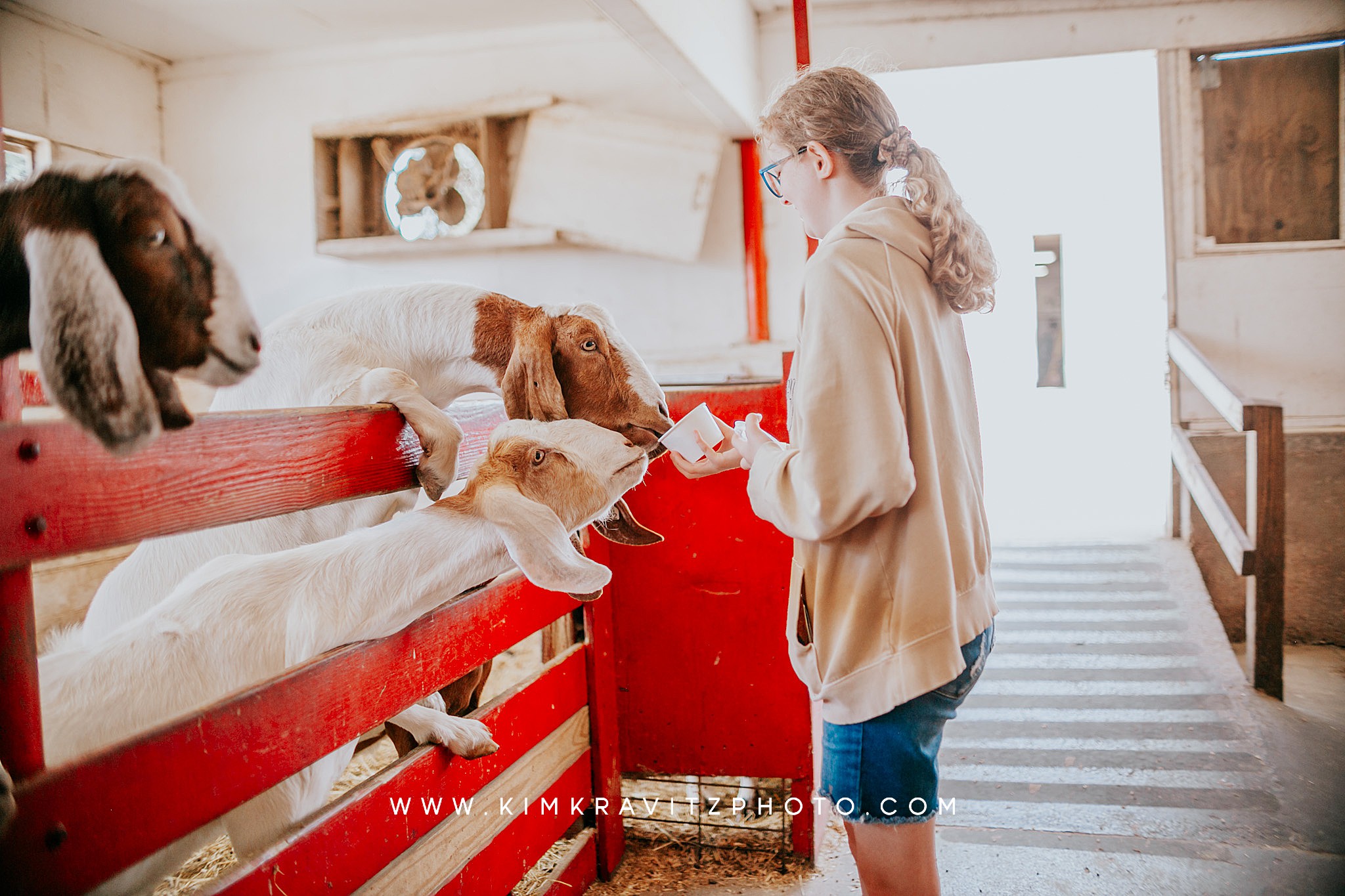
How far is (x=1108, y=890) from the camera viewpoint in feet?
7.81

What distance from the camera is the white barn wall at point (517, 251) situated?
4461 millimetres

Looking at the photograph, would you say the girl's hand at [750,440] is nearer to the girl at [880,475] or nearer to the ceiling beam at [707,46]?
the girl at [880,475]

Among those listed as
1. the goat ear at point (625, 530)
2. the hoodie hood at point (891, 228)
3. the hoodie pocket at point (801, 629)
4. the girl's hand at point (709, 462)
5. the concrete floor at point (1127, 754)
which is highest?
the hoodie hood at point (891, 228)

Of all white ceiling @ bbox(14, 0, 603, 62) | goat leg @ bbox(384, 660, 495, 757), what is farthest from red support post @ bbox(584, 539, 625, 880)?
white ceiling @ bbox(14, 0, 603, 62)

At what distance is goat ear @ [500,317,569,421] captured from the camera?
1.48 metres

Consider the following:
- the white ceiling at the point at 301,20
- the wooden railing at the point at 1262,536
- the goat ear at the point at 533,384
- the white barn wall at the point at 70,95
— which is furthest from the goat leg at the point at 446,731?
the wooden railing at the point at 1262,536

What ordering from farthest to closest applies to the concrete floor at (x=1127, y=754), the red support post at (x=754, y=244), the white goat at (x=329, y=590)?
the red support post at (x=754, y=244) < the concrete floor at (x=1127, y=754) < the white goat at (x=329, y=590)

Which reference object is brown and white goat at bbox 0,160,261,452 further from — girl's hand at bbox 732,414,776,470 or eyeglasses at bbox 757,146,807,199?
eyeglasses at bbox 757,146,807,199

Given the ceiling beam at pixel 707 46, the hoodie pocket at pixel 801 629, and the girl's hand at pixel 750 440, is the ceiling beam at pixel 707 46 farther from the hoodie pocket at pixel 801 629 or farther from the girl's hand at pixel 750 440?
the hoodie pocket at pixel 801 629

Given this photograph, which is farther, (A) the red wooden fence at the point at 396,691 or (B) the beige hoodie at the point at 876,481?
(B) the beige hoodie at the point at 876,481

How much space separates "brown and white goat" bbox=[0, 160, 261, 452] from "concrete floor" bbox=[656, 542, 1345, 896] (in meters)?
2.10

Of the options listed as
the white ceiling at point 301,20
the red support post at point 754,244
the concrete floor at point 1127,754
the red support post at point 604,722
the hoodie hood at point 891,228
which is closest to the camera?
the hoodie hood at point 891,228

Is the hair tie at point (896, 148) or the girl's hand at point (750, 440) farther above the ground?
the hair tie at point (896, 148)

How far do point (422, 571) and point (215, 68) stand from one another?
137 inches
